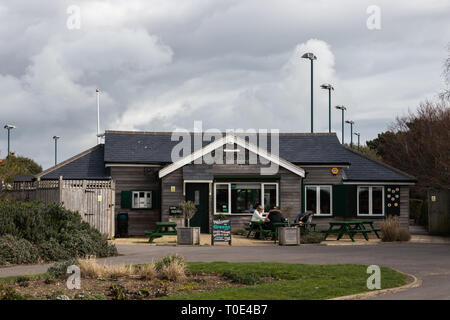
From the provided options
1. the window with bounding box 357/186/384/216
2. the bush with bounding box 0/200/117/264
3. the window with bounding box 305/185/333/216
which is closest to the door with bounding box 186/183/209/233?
the window with bounding box 305/185/333/216

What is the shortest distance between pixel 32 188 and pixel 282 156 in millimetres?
12711

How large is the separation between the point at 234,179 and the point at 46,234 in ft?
41.1

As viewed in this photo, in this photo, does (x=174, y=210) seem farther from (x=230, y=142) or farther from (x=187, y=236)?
(x=187, y=236)

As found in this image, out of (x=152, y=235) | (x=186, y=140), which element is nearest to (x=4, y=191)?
(x=152, y=235)

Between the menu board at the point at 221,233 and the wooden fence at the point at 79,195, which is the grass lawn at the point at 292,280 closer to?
the menu board at the point at 221,233

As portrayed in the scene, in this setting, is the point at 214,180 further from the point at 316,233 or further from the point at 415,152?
the point at 415,152

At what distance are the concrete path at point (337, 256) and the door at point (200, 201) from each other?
272 inches

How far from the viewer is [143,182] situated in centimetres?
3055

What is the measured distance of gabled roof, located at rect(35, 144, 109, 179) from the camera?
99.9 ft

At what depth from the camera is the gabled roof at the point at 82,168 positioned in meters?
30.5

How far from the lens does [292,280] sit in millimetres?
12914

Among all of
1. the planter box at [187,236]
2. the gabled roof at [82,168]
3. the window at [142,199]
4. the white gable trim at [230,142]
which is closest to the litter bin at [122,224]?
the window at [142,199]

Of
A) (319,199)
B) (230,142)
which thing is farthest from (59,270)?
(319,199)
